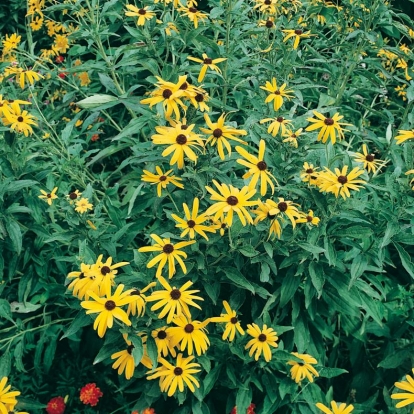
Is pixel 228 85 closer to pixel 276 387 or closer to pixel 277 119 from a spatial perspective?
pixel 277 119

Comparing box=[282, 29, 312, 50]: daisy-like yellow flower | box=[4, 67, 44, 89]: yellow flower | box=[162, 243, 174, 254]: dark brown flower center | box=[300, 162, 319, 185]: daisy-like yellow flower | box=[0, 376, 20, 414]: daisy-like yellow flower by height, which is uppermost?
box=[282, 29, 312, 50]: daisy-like yellow flower

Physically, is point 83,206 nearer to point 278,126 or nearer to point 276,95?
point 278,126

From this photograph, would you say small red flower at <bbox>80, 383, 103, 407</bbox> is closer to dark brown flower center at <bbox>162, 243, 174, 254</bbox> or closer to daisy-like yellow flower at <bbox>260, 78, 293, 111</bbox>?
dark brown flower center at <bbox>162, 243, 174, 254</bbox>

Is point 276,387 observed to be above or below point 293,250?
below

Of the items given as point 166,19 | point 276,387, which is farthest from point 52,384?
point 166,19

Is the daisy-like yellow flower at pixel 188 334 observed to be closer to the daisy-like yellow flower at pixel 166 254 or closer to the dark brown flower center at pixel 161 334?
the dark brown flower center at pixel 161 334

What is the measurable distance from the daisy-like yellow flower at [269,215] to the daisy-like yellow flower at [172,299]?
30cm

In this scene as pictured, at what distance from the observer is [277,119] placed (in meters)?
2.08

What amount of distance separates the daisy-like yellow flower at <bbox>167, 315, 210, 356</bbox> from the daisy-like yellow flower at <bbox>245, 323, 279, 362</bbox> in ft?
0.53

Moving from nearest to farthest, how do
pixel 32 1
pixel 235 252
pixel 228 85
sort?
pixel 235 252 < pixel 228 85 < pixel 32 1

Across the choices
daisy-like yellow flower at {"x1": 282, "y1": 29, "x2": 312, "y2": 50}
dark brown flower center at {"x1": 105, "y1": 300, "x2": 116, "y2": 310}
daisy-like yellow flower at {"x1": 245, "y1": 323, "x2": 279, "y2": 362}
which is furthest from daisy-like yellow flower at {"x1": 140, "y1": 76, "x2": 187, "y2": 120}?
daisy-like yellow flower at {"x1": 282, "y1": 29, "x2": 312, "y2": 50}

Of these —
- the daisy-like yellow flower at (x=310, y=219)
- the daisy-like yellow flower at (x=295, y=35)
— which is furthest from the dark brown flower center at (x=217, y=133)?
the daisy-like yellow flower at (x=295, y=35)

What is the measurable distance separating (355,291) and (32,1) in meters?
2.19

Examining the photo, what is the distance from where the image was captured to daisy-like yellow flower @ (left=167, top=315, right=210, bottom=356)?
6.14 ft
